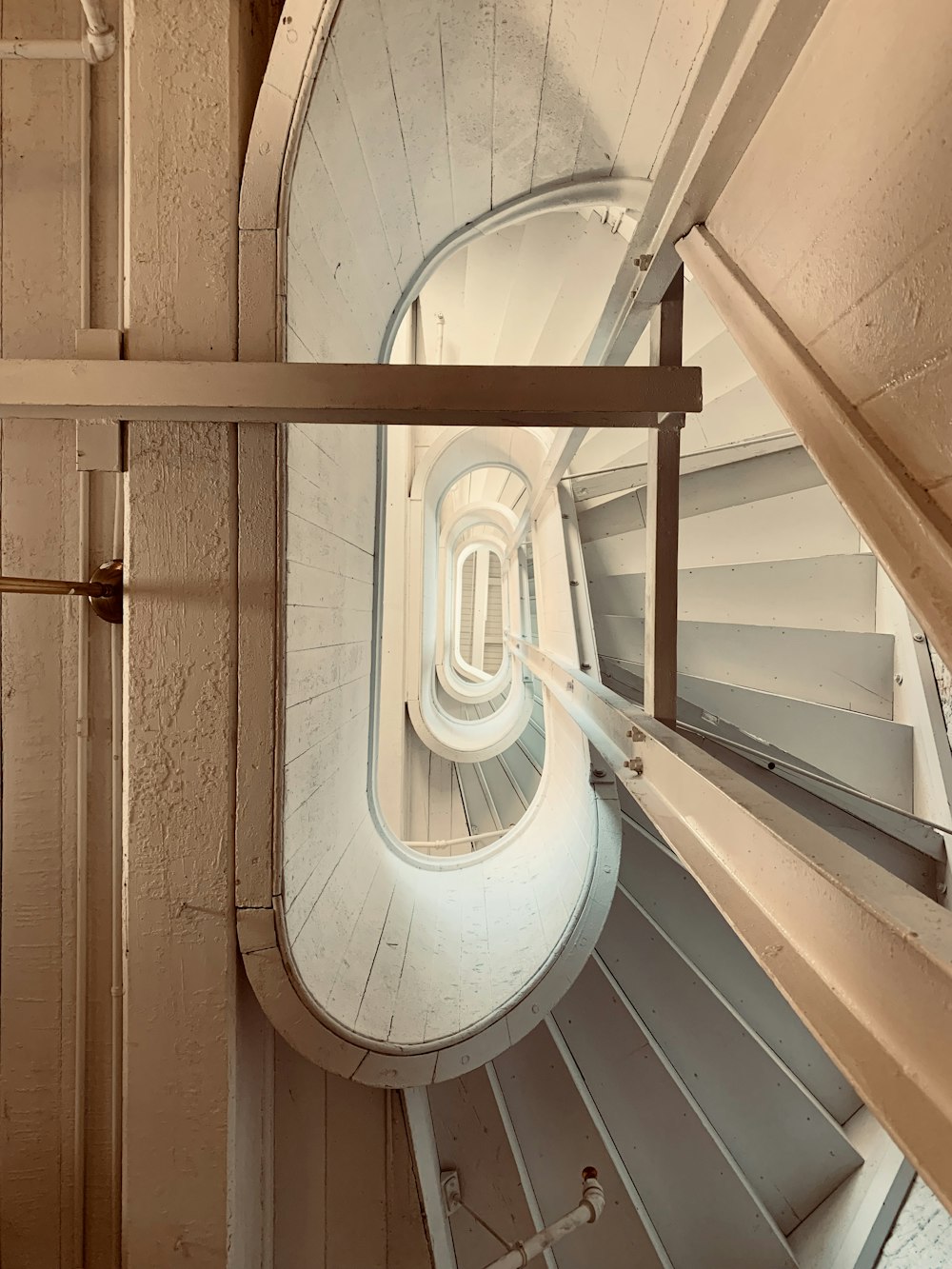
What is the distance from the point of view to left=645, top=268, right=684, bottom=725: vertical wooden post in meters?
1.15

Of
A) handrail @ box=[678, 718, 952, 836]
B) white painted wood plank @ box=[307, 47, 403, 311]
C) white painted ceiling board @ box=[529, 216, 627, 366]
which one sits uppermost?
white painted ceiling board @ box=[529, 216, 627, 366]

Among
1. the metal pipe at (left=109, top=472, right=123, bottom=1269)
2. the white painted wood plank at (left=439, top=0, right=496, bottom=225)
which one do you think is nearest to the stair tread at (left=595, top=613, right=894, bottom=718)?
the white painted wood plank at (left=439, top=0, right=496, bottom=225)

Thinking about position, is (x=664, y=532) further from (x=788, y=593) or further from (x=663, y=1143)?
(x=663, y=1143)

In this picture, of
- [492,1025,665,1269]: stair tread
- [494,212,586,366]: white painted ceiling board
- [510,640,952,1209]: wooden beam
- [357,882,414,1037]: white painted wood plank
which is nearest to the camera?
[510,640,952,1209]: wooden beam

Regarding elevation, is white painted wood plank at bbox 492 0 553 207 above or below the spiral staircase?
above

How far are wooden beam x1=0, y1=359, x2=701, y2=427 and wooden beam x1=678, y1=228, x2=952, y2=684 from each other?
21 cm

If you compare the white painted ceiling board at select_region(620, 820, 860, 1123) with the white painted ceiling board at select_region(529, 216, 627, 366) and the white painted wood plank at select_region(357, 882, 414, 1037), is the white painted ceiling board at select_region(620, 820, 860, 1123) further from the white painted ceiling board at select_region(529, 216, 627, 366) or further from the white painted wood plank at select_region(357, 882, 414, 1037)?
the white painted ceiling board at select_region(529, 216, 627, 366)

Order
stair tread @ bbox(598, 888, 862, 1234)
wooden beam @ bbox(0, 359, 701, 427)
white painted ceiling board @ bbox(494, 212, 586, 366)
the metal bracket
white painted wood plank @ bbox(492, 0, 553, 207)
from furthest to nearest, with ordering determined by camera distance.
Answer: white painted ceiling board @ bbox(494, 212, 586, 366) < stair tread @ bbox(598, 888, 862, 1234) < the metal bracket < white painted wood plank @ bbox(492, 0, 553, 207) < wooden beam @ bbox(0, 359, 701, 427)

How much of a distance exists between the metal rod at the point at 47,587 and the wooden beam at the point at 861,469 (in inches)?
45.4

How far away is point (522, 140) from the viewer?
4.90 feet

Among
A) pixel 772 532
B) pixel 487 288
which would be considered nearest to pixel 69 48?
pixel 487 288

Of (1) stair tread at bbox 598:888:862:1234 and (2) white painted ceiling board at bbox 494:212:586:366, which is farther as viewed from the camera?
(2) white painted ceiling board at bbox 494:212:586:366

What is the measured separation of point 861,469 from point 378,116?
134cm

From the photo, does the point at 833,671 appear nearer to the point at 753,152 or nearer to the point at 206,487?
the point at 753,152
